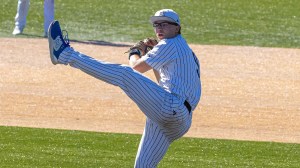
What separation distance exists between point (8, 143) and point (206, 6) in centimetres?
1046

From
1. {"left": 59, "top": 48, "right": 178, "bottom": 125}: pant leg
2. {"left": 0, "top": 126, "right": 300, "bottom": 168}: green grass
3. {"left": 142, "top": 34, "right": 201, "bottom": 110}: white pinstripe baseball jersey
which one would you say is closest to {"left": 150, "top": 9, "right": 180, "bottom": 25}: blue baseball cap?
{"left": 142, "top": 34, "right": 201, "bottom": 110}: white pinstripe baseball jersey

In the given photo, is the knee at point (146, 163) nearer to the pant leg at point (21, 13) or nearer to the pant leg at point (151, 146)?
the pant leg at point (151, 146)

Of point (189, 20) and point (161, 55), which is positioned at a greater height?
point (161, 55)

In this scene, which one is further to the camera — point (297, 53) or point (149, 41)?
point (297, 53)

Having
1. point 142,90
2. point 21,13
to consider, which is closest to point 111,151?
point 142,90

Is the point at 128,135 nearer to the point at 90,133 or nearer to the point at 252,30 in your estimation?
the point at 90,133

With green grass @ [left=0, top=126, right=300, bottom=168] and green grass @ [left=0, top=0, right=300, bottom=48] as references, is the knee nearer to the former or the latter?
green grass @ [left=0, top=126, right=300, bottom=168]

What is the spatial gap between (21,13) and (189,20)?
340 cm

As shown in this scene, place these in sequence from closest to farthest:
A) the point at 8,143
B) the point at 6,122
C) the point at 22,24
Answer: the point at 8,143
the point at 6,122
the point at 22,24

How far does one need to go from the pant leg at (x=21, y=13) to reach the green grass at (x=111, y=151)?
6.55m

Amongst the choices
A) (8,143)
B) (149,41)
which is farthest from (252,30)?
(149,41)

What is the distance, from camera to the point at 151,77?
1573cm

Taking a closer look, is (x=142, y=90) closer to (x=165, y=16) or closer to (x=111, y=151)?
(x=165, y=16)

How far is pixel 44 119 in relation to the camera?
43.2 ft
